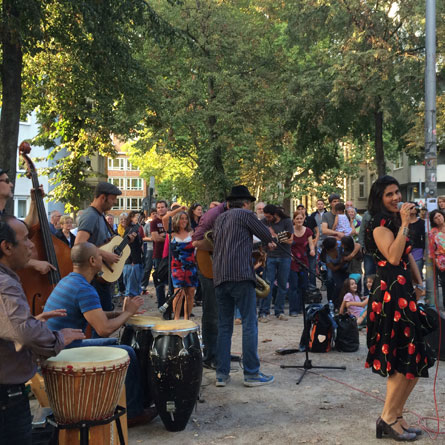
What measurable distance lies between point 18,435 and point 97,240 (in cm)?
332

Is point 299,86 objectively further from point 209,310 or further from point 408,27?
point 209,310

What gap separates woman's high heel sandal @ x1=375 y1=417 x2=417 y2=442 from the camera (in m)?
4.62

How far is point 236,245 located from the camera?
6297mm

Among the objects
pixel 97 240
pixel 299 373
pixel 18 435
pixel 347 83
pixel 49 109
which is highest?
pixel 347 83

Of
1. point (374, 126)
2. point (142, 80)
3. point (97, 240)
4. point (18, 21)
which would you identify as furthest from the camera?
point (374, 126)

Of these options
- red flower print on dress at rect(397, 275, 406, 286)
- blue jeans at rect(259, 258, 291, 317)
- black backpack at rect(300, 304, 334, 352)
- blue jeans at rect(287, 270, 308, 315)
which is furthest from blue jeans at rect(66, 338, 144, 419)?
blue jeans at rect(287, 270, 308, 315)

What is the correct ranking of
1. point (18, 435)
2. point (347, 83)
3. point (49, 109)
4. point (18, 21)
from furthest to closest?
point (347, 83), point (49, 109), point (18, 21), point (18, 435)

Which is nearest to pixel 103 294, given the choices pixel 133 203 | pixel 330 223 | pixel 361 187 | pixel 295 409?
pixel 295 409

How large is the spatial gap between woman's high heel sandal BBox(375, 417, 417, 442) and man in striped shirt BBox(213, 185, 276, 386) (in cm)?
182

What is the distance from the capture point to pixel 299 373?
6.84 meters

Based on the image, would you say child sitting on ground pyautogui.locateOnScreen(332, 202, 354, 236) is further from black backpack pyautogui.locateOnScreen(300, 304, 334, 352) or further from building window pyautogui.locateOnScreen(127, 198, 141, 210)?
building window pyautogui.locateOnScreen(127, 198, 141, 210)

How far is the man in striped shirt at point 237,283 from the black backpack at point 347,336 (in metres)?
1.91

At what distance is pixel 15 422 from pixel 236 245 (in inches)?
140

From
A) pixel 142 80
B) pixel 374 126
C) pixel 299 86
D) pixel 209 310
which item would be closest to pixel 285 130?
pixel 299 86
